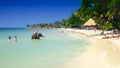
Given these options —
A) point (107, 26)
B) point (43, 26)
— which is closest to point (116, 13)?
point (107, 26)

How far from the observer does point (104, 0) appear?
35.9m

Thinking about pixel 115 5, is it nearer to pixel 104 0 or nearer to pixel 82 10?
pixel 104 0

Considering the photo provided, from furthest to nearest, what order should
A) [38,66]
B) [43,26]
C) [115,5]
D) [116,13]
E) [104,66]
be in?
[43,26], [116,13], [115,5], [38,66], [104,66]

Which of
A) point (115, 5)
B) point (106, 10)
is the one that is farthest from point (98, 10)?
point (115, 5)

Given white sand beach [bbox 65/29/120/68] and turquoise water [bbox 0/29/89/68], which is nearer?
white sand beach [bbox 65/29/120/68]

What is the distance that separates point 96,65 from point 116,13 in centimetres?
2263

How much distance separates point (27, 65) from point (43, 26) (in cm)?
18443

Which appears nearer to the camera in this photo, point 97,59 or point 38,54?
point 97,59

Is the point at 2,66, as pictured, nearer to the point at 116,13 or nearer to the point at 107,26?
the point at 116,13

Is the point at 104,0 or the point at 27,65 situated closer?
the point at 27,65

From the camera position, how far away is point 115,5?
32594 mm

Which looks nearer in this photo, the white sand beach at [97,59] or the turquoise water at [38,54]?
the white sand beach at [97,59]

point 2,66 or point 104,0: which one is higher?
point 104,0

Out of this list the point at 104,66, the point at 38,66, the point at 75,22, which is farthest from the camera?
the point at 75,22
